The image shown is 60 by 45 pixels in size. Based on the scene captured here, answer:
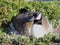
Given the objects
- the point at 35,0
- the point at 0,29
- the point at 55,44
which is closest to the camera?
the point at 55,44

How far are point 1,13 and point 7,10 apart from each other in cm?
23

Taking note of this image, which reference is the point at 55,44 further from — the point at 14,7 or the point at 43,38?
the point at 14,7

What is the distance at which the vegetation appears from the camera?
8445 mm

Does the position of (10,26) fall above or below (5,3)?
below

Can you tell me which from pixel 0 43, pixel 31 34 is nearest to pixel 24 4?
pixel 31 34

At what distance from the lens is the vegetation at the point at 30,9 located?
8.45 meters

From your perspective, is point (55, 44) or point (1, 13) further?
point (1, 13)

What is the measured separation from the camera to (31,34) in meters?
9.23

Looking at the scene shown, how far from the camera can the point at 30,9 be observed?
11078 mm

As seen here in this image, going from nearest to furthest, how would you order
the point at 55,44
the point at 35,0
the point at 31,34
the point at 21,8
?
the point at 55,44
the point at 31,34
the point at 21,8
the point at 35,0

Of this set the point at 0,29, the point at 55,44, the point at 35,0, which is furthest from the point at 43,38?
the point at 35,0

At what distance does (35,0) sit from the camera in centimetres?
1262

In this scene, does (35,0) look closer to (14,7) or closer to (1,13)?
(14,7)

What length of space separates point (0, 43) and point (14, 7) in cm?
269
